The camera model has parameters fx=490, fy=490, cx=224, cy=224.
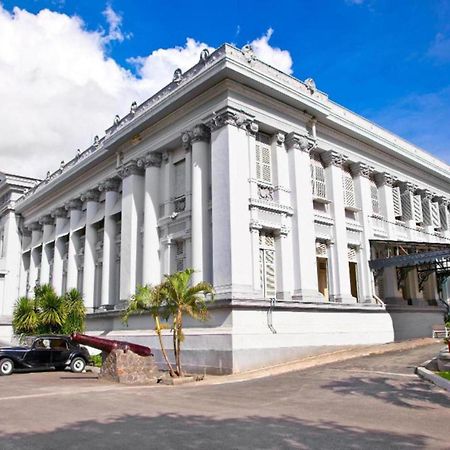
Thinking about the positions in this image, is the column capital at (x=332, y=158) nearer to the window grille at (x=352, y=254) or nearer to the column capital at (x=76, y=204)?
the window grille at (x=352, y=254)

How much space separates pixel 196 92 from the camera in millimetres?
20609

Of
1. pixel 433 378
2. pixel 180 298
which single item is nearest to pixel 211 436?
pixel 433 378

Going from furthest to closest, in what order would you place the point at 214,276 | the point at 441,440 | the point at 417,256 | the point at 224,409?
the point at 417,256 → the point at 214,276 → the point at 224,409 → the point at 441,440

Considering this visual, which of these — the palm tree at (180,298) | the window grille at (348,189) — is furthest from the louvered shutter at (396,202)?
the palm tree at (180,298)

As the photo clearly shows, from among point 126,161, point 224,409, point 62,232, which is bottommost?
point 224,409

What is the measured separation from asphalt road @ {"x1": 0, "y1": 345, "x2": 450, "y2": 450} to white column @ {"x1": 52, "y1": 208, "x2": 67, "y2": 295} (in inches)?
703

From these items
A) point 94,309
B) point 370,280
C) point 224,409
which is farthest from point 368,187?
point 224,409

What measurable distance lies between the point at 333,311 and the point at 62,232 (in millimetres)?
19720

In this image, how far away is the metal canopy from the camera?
21.5 metres

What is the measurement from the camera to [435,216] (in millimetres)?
31328

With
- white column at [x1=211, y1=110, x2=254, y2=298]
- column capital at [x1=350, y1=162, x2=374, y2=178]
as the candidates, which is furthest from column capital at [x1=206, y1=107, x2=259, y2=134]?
column capital at [x1=350, y1=162, x2=374, y2=178]

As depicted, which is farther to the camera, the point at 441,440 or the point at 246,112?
the point at 246,112

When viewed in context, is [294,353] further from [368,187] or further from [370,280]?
[368,187]

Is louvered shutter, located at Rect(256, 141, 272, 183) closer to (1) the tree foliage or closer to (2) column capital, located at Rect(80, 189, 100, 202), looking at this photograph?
(1) the tree foliage
